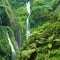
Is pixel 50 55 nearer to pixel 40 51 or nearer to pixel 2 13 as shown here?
pixel 40 51

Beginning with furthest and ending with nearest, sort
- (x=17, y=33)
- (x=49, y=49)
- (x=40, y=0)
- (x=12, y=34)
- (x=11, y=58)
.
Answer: (x=40, y=0), (x=17, y=33), (x=12, y=34), (x=11, y=58), (x=49, y=49)

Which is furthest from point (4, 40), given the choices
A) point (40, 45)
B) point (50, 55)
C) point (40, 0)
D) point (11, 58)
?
point (40, 0)

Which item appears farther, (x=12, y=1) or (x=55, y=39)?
(x=12, y=1)

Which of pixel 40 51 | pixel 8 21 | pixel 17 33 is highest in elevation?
pixel 40 51

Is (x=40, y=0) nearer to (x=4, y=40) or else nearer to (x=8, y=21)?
(x=8, y=21)

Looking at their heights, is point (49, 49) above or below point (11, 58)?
above

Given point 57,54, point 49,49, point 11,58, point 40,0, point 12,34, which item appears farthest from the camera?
point 40,0
